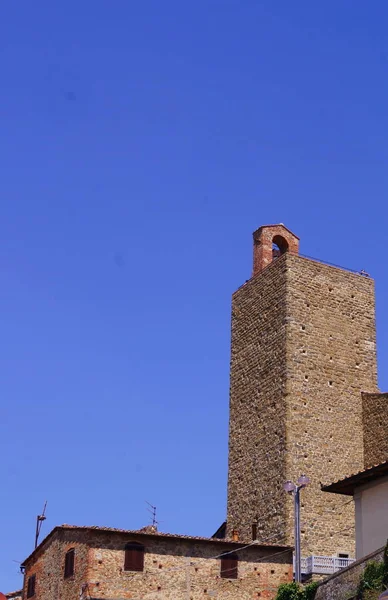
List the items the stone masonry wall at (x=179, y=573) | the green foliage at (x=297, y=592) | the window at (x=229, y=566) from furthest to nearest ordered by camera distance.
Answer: the window at (x=229, y=566) < the stone masonry wall at (x=179, y=573) < the green foliage at (x=297, y=592)

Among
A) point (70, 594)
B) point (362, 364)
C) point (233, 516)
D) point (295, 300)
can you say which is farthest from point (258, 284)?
point (70, 594)

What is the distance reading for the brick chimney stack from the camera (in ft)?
129

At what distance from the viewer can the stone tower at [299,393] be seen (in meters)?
33.8

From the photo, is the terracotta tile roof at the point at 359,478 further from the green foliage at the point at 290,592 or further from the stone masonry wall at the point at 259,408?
the stone masonry wall at the point at 259,408

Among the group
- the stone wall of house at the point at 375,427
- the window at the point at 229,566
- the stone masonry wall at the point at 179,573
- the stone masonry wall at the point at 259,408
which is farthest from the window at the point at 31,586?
the stone wall of house at the point at 375,427

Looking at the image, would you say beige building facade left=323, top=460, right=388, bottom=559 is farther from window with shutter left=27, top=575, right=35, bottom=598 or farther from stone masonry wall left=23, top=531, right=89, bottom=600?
window with shutter left=27, top=575, right=35, bottom=598

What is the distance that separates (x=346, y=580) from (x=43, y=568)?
14544mm

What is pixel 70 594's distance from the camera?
31219mm

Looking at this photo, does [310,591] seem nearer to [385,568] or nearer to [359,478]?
[359,478]

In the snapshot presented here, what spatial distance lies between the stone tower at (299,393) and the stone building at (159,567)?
164 cm

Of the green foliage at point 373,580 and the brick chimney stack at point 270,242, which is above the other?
the brick chimney stack at point 270,242

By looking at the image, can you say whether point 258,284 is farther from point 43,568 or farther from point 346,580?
point 346,580

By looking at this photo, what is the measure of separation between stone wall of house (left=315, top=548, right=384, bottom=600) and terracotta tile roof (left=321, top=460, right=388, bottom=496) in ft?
8.06

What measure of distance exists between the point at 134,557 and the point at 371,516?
346 inches
